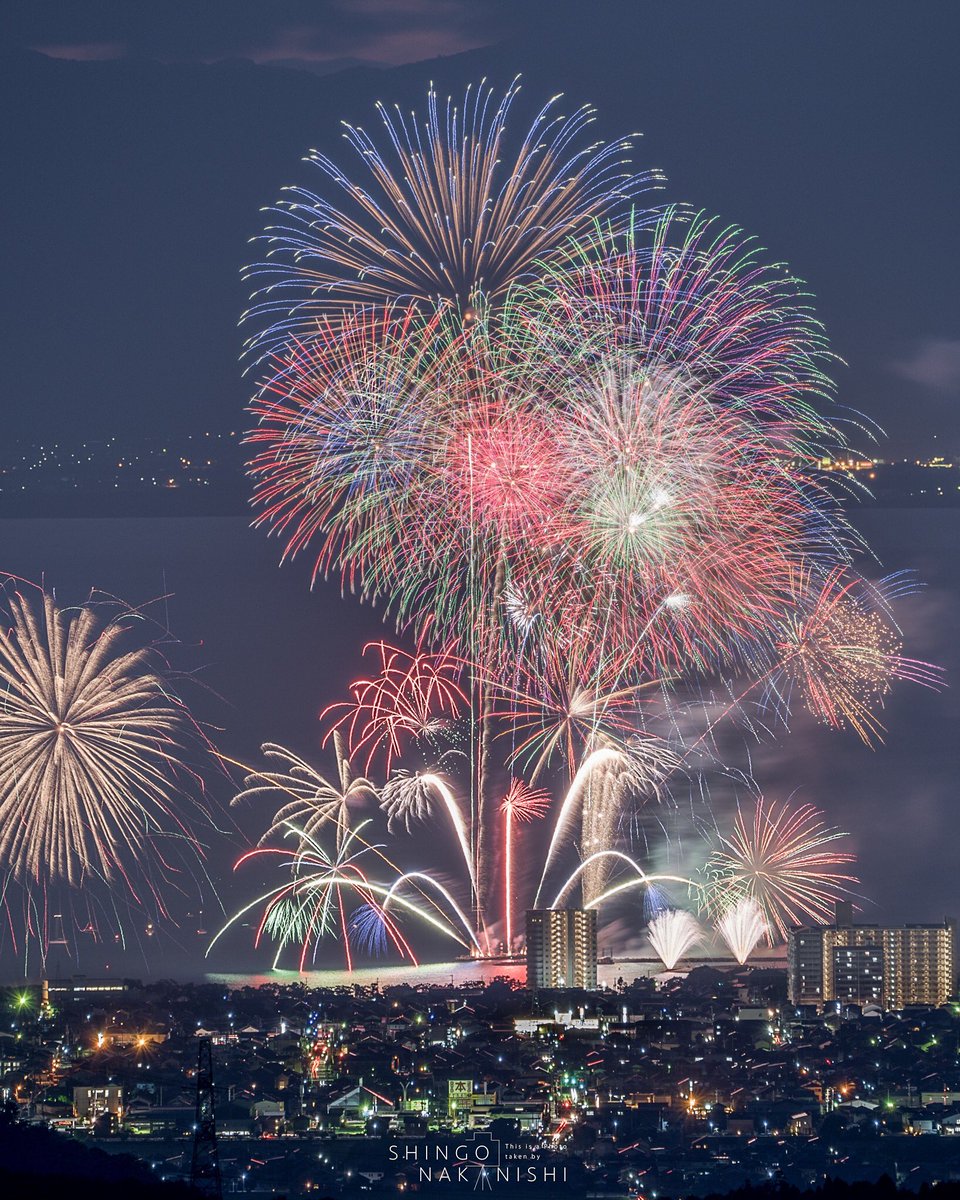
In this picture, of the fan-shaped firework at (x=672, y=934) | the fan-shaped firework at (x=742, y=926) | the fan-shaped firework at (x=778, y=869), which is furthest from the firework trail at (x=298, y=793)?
the fan-shaped firework at (x=742, y=926)

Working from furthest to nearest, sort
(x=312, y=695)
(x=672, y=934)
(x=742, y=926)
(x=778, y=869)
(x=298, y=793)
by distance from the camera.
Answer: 1. (x=312, y=695)
2. (x=298, y=793)
3. (x=672, y=934)
4. (x=742, y=926)
5. (x=778, y=869)

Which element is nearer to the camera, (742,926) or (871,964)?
(871,964)

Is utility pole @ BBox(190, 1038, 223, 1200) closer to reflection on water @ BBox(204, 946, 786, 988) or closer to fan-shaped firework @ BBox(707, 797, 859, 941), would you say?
reflection on water @ BBox(204, 946, 786, 988)

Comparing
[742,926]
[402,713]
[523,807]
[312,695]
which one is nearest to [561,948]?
[742,926]

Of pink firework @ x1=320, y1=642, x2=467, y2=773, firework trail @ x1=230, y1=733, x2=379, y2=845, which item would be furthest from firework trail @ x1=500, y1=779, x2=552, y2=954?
firework trail @ x1=230, y1=733, x2=379, y2=845

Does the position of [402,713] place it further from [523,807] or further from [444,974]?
[444,974]

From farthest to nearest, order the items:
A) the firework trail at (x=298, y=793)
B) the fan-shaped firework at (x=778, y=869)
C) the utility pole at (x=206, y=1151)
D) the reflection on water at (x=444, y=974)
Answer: the firework trail at (x=298, y=793)
the fan-shaped firework at (x=778, y=869)
the reflection on water at (x=444, y=974)
the utility pole at (x=206, y=1151)

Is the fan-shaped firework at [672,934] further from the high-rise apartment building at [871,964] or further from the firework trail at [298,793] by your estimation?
the firework trail at [298,793]
